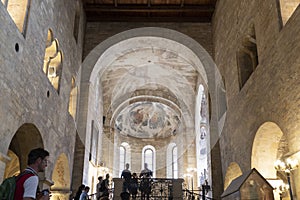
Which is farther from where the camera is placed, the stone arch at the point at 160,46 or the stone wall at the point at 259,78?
the stone arch at the point at 160,46

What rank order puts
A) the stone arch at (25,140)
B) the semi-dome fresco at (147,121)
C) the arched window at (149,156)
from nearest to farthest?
1. the stone arch at (25,140)
2. the semi-dome fresco at (147,121)
3. the arched window at (149,156)

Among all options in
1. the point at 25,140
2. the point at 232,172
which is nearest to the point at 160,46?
the point at 232,172

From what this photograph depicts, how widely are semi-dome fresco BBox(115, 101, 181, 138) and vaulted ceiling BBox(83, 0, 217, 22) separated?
10.7 m

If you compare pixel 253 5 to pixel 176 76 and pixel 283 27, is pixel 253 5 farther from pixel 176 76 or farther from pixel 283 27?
pixel 176 76

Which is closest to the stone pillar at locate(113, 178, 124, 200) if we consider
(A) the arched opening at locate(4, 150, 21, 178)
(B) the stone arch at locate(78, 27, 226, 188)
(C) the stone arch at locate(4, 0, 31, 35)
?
(B) the stone arch at locate(78, 27, 226, 188)

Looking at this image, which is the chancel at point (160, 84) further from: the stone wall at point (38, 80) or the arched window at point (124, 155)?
the arched window at point (124, 155)

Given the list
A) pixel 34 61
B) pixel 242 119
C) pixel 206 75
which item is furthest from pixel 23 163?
pixel 206 75

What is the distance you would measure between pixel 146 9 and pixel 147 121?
13.1m

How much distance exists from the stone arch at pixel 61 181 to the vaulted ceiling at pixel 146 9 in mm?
7004

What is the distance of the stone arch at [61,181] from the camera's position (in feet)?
42.0

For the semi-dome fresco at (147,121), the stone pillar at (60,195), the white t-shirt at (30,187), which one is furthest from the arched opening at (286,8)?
the semi-dome fresco at (147,121)

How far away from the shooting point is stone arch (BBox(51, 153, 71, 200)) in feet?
42.0

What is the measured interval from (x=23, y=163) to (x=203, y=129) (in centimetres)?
1172

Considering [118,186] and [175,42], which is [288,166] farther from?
[175,42]
